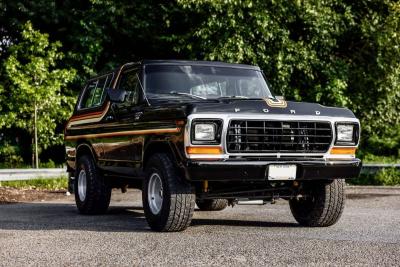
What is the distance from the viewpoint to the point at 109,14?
21.3 meters

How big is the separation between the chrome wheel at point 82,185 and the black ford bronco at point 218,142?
96 cm

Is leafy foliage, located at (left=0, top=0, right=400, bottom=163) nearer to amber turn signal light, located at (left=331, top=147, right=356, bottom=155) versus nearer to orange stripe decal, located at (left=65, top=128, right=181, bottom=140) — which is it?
orange stripe decal, located at (left=65, top=128, right=181, bottom=140)

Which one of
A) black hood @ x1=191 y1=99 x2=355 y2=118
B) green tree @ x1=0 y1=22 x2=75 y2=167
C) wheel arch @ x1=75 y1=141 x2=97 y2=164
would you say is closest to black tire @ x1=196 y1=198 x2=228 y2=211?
wheel arch @ x1=75 y1=141 x2=97 y2=164

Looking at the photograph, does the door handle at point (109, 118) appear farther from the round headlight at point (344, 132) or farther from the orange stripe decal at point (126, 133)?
the round headlight at point (344, 132)

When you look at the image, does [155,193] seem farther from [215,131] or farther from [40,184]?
[40,184]

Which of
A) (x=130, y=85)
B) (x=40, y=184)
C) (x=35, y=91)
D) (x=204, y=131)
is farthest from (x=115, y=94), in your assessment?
(x=35, y=91)

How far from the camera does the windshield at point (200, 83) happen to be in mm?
8680

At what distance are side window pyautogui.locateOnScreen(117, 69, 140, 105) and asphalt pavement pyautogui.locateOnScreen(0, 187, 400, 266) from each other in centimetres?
156

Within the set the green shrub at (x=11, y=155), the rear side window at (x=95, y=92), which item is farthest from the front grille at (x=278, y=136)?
the green shrub at (x=11, y=155)

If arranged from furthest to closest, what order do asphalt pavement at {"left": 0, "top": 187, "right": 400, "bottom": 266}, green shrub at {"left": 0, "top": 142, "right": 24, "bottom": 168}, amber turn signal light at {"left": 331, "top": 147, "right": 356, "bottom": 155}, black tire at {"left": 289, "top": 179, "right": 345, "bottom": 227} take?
green shrub at {"left": 0, "top": 142, "right": 24, "bottom": 168} < black tire at {"left": 289, "top": 179, "right": 345, "bottom": 227} < amber turn signal light at {"left": 331, "top": 147, "right": 356, "bottom": 155} < asphalt pavement at {"left": 0, "top": 187, "right": 400, "bottom": 266}

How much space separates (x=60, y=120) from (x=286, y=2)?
7241 millimetres

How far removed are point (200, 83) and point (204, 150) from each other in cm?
165

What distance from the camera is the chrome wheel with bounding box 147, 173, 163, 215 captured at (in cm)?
798

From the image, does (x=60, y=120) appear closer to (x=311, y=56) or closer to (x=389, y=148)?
(x=311, y=56)
